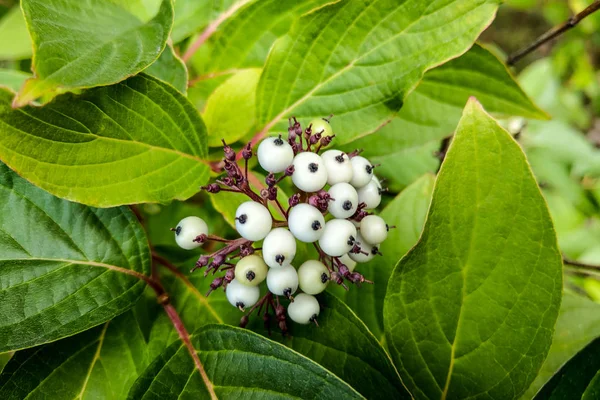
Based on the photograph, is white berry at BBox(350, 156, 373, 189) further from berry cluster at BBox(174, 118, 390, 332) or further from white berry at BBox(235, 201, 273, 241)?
white berry at BBox(235, 201, 273, 241)

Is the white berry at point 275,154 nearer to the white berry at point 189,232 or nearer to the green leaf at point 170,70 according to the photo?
the white berry at point 189,232

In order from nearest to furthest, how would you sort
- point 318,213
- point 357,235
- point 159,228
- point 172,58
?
point 318,213, point 357,235, point 172,58, point 159,228

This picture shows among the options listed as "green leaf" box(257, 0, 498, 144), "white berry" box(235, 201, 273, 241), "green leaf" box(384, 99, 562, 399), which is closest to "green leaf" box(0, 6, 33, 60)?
"green leaf" box(257, 0, 498, 144)

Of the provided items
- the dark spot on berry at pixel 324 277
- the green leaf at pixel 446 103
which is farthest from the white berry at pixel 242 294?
the green leaf at pixel 446 103

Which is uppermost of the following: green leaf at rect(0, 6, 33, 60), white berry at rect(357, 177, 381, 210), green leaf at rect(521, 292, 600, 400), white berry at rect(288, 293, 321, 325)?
green leaf at rect(0, 6, 33, 60)

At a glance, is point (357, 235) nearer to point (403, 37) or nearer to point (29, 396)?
point (403, 37)

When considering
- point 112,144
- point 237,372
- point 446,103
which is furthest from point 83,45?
point 446,103

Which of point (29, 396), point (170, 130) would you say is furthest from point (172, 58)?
point (29, 396)
